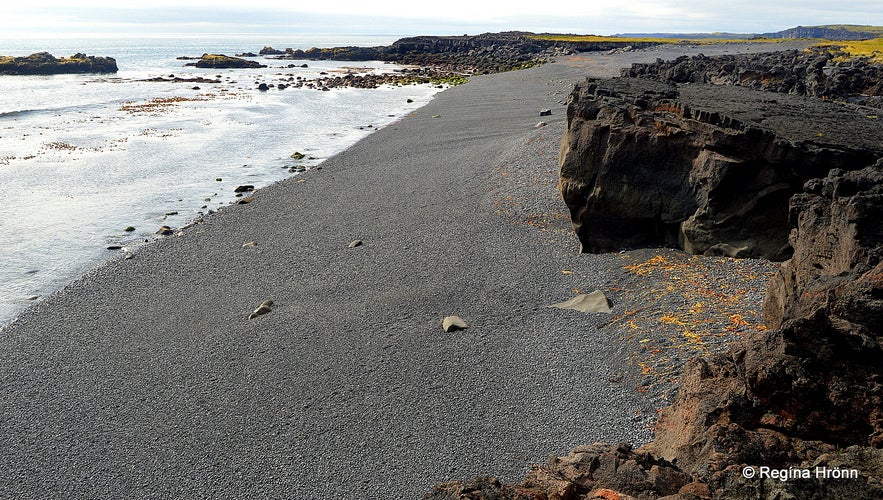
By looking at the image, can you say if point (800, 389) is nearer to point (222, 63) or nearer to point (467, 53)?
point (467, 53)

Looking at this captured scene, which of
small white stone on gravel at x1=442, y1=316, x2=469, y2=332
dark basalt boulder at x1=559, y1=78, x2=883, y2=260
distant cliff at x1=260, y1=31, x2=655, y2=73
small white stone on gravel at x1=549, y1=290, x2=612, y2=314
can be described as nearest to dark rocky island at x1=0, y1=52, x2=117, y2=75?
distant cliff at x1=260, y1=31, x2=655, y2=73

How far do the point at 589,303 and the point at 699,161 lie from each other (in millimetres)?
3714

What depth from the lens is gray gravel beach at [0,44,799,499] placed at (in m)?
7.84

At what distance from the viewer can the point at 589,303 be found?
11.2 meters

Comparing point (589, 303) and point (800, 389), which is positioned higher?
point (800, 389)

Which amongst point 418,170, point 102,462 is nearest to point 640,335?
point 102,462

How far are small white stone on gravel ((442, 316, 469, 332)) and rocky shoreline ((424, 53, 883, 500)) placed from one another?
4102mm

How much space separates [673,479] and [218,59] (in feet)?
369

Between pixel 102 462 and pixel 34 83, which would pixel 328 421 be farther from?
pixel 34 83

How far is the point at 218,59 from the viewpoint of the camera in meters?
105

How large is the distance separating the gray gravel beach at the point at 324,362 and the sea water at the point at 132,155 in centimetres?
289

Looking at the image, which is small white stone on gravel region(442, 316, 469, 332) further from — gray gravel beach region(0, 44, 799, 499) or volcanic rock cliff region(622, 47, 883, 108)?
volcanic rock cliff region(622, 47, 883, 108)

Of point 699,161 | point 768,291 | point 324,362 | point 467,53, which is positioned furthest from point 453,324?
point 467,53

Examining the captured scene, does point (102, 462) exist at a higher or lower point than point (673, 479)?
lower
